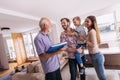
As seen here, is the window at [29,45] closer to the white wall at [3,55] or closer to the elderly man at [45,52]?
the white wall at [3,55]

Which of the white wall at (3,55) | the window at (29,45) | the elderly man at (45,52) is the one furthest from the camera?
the window at (29,45)

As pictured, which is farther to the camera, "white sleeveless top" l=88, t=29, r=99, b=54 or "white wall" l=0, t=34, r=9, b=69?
"white wall" l=0, t=34, r=9, b=69

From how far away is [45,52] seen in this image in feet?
4.99

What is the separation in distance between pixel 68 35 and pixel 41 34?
0.69 metres

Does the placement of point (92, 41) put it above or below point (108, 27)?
below

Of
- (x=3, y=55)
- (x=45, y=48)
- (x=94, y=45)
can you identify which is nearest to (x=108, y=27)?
(x=94, y=45)

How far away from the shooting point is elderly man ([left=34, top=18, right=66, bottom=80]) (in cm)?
151

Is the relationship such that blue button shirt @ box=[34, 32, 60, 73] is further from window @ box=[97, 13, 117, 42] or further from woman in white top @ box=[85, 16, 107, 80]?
window @ box=[97, 13, 117, 42]

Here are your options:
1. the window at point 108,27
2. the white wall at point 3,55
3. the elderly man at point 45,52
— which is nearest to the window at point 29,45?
the white wall at point 3,55

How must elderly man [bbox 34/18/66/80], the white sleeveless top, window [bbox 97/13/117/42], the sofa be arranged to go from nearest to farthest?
elderly man [bbox 34/18/66/80]
the white sleeveless top
the sofa
window [bbox 97/13/117/42]

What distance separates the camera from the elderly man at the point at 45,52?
1508 millimetres

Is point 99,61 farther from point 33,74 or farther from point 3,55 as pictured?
point 3,55

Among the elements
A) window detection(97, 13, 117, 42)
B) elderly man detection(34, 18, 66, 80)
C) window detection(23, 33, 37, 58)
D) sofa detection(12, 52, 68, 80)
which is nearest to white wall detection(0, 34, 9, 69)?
window detection(23, 33, 37, 58)

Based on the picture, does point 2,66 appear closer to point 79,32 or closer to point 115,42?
point 115,42
